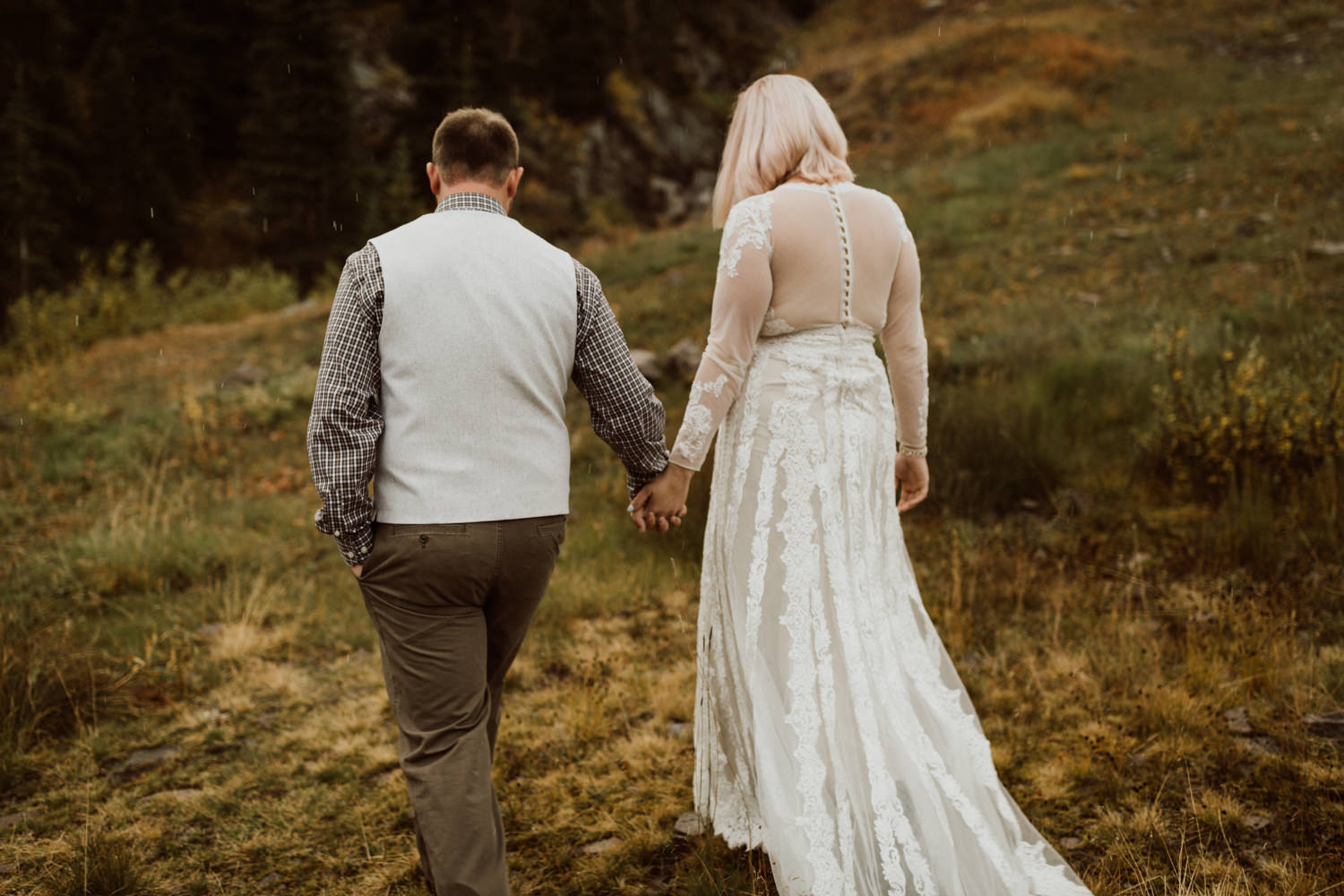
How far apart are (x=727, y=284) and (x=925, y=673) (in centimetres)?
136

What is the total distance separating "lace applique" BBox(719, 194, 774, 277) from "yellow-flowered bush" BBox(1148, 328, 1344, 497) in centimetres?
387

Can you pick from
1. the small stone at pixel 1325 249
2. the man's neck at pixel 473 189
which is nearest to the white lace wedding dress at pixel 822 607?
the man's neck at pixel 473 189

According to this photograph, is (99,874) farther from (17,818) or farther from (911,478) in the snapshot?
(911,478)

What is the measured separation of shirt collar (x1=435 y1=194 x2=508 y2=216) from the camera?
223 centimetres

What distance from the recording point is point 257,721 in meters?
3.97

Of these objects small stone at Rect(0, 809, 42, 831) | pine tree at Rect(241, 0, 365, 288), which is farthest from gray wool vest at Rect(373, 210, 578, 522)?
pine tree at Rect(241, 0, 365, 288)

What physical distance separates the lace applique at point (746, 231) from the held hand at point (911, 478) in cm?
106

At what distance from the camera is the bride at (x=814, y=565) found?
235 cm

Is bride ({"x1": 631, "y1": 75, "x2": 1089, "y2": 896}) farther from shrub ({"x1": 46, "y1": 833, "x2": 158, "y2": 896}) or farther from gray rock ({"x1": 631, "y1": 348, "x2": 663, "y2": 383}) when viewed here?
gray rock ({"x1": 631, "y1": 348, "x2": 663, "y2": 383})

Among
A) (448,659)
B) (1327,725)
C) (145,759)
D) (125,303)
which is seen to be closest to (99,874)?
(145,759)

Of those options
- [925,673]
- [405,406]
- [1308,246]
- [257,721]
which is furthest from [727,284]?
[1308,246]

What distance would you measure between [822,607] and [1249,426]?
154 inches

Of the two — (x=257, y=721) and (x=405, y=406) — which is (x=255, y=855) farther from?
(x=405, y=406)

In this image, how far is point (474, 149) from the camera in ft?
7.50
